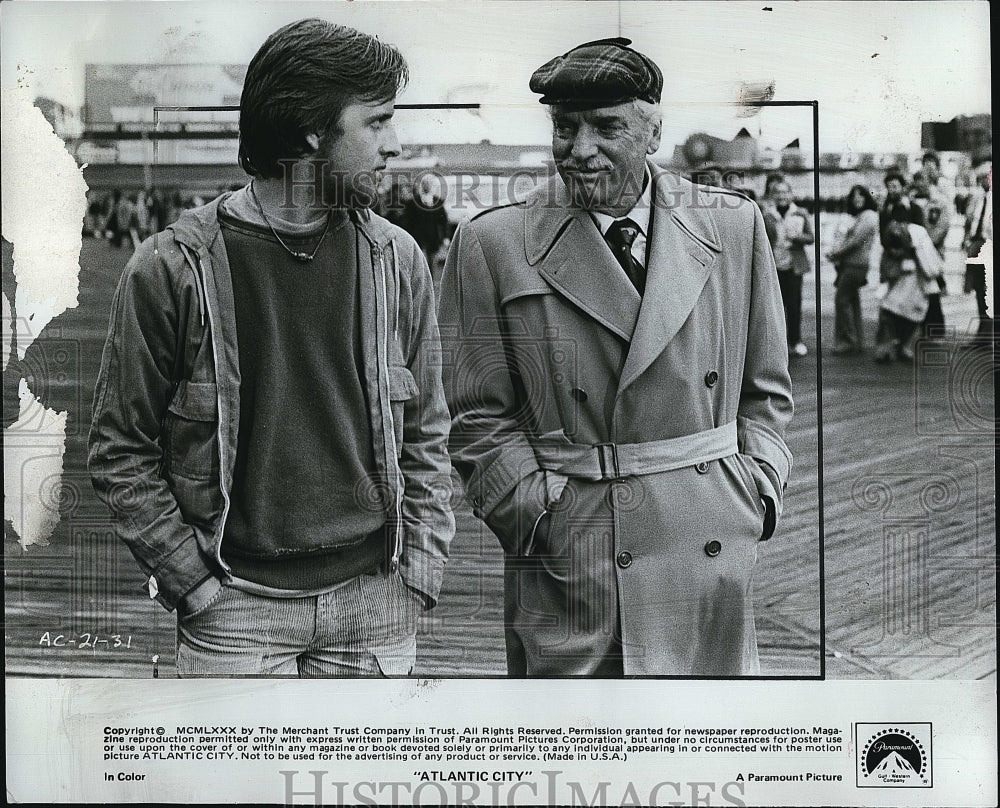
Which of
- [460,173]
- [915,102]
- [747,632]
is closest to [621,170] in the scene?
[460,173]

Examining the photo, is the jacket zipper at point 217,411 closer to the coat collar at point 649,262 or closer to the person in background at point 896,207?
the coat collar at point 649,262

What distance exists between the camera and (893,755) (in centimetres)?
318

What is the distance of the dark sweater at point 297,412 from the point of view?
309cm

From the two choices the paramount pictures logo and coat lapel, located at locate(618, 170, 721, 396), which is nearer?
coat lapel, located at locate(618, 170, 721, 396)

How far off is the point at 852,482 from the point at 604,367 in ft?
2.48

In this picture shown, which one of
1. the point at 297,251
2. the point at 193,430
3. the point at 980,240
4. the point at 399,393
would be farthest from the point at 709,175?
the point at 193,430

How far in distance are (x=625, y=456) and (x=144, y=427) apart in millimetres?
1277

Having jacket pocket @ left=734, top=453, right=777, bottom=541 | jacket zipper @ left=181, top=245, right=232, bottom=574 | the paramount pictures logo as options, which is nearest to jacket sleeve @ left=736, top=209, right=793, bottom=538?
jacket pocket @ left=734, top=453, right=777, bottom=541

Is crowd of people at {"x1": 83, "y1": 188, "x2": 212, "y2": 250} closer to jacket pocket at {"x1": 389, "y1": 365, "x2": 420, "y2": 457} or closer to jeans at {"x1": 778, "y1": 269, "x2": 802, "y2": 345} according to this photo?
jacket pocket at {"x1": 389, "y1": 365, "x2": 420, "y2": 457}

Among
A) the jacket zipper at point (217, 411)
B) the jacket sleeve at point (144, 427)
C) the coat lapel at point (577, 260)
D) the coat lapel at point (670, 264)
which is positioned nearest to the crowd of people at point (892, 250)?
the coat lapel at point (670, 264)

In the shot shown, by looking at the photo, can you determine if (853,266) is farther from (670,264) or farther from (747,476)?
(747,476)

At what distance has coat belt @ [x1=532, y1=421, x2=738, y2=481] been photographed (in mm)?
3084

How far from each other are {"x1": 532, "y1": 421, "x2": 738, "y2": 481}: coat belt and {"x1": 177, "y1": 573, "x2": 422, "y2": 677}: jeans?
0.54 meters

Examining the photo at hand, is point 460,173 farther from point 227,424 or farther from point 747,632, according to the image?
point 747,632
